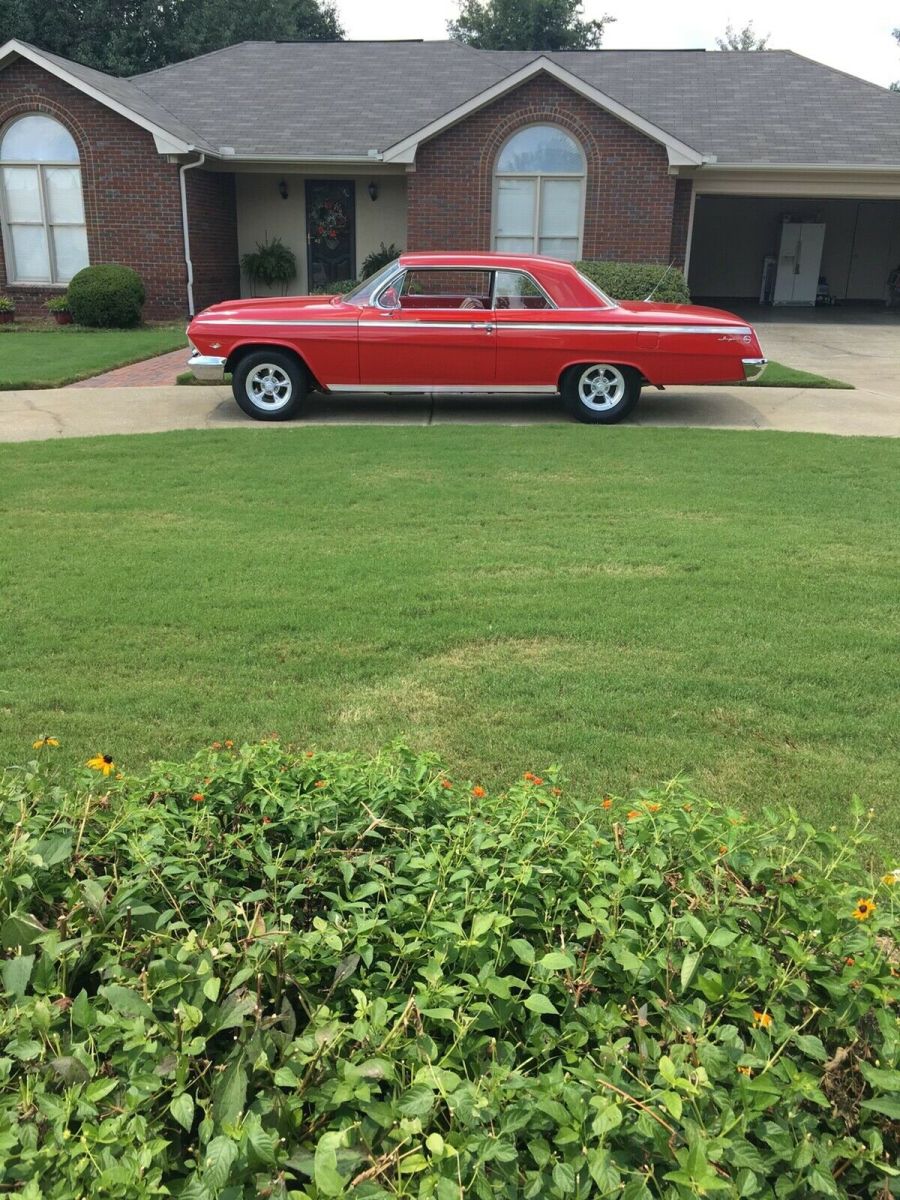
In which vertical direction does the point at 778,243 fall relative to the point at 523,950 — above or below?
above

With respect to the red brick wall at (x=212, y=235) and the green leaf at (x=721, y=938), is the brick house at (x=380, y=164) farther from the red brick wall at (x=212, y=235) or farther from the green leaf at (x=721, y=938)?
the green leaf at (x=721, y=938)

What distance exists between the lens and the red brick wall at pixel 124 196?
19.5 metres

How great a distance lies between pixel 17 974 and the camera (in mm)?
1918

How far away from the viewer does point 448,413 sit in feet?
38.5

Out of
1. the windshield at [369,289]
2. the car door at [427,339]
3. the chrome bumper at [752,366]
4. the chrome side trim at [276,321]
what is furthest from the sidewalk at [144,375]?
the chrome bumper at [752,366]

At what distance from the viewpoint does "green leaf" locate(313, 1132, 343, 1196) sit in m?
1.50

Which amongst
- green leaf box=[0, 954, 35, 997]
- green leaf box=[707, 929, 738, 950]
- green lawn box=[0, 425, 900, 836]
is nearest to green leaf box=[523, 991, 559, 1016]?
green leaf box=[707, 929, 738, 950]

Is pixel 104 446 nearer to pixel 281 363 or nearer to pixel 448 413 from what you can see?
pixel 281 363

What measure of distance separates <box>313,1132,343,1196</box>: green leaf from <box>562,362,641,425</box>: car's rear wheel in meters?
9.88

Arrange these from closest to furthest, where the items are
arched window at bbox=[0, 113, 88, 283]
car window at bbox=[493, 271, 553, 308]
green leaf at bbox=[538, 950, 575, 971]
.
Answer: green leaf at bbox=[538, 950, 575, 971], car window at bbox=[493, 271, 553, 308], arched window at bbox=[0, 113, 88, 283]

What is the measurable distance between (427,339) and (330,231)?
13.1 m

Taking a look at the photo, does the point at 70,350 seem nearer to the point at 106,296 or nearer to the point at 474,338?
the point at 106,296

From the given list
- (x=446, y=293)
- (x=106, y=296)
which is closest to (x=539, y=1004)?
(x=446, y=293)

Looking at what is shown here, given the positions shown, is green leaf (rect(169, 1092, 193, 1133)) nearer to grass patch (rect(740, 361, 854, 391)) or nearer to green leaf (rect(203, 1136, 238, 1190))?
green leaf (rect(203, 1136, 238, 1190))
